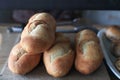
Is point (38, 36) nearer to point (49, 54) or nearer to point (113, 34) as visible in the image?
point (49, 54)

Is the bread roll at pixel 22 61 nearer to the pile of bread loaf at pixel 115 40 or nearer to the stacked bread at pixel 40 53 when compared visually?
the stacked bread at pixel 40 53

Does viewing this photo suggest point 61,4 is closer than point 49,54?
No

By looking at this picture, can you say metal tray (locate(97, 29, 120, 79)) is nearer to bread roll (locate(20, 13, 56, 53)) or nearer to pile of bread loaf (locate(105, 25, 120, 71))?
pile of bread loaf (locate(105, 25, 120, 71))

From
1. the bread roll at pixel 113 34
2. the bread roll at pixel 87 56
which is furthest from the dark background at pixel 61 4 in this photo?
the bread roll at pixel 87 56

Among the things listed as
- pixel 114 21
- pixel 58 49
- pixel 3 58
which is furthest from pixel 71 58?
pixel 114 21

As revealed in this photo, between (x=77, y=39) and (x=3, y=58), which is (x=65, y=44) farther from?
(x=3, y=58)

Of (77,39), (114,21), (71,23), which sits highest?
(77,39)

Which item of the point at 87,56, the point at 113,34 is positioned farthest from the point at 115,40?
the point at 87,56
